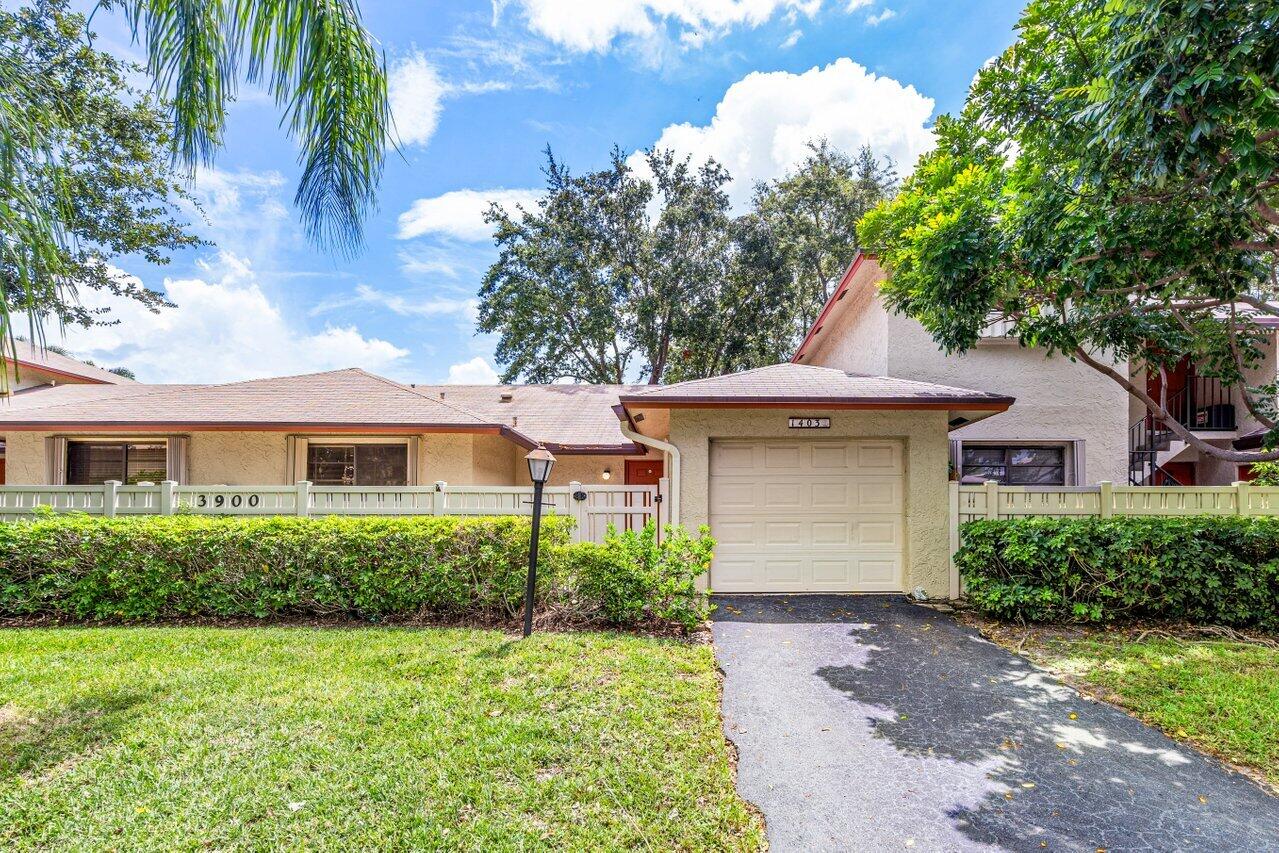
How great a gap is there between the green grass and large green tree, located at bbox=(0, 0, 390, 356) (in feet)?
21.8

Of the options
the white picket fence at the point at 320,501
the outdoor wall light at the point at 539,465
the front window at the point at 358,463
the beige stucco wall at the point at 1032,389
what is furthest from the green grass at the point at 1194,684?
the front window at the point at 358,463

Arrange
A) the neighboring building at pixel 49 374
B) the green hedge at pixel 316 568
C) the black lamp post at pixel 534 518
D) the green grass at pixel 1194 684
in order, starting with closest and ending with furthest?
the green grass at pixel 1194 684 → the black lamp post at pixel 534 518 → the green hedge at pixel 316 568 → the neighboring building at pixel 49 374

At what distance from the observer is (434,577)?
21.5 feet

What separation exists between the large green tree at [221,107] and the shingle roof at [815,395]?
4.69m

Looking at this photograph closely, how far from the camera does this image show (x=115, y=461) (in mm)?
11203

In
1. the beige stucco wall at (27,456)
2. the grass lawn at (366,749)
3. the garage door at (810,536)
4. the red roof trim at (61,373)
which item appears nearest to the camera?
the grass lawn at (366,749)

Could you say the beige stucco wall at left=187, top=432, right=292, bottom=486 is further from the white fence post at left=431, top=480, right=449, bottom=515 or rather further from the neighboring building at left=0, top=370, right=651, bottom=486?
the white fence post at left=431, top=480, right=449, bottom=515

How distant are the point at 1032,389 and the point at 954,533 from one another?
14.2ft

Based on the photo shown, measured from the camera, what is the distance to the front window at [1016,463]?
10.4 meters

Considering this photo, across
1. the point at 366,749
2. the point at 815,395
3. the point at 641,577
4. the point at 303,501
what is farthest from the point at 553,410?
the point at 366,749

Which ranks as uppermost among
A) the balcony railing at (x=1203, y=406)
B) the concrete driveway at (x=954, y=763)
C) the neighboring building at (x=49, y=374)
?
the neighboring building at (x=49, y=374)

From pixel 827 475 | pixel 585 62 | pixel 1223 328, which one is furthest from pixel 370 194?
pixel 1223 328

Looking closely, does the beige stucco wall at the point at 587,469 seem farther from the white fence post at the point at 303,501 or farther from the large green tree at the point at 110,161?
the large green tree at the point at 110,161

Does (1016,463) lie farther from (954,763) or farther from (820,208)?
(820,208)
